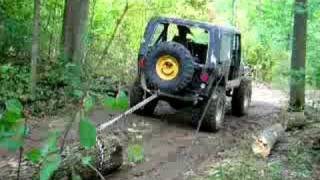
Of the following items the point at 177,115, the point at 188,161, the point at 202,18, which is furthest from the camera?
the point at 202,18

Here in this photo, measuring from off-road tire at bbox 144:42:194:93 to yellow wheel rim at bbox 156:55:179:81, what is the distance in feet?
0.18

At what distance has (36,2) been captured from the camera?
1078cm

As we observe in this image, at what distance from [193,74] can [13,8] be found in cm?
589

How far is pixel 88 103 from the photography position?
1959 mm

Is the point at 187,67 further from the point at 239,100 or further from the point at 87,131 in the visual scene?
the point at 87,131

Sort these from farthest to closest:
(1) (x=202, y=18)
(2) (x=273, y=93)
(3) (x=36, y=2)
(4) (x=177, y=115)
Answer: (1) (x=202, y=18) → (2) (x=273, y=93) → (4) (x=177, y=115) → (3) (x=36, y=2)

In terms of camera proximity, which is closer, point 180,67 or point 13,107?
point 13,107

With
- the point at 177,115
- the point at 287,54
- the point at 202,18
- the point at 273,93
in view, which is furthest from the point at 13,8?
the point at 287,54

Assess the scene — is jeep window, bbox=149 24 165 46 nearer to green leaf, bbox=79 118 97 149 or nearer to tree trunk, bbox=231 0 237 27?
green leaf, bbox=79 118 97 149

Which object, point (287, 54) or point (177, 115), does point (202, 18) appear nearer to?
point (287, 54)

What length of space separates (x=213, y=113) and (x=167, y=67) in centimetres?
117

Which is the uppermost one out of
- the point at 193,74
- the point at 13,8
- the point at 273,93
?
the point at 13,8

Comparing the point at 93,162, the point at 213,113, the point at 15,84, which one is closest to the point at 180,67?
the point at 213,113

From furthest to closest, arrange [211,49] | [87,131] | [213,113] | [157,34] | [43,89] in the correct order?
[43,89] → [157,34] → [211,49] → [213,113] → [87,131]
